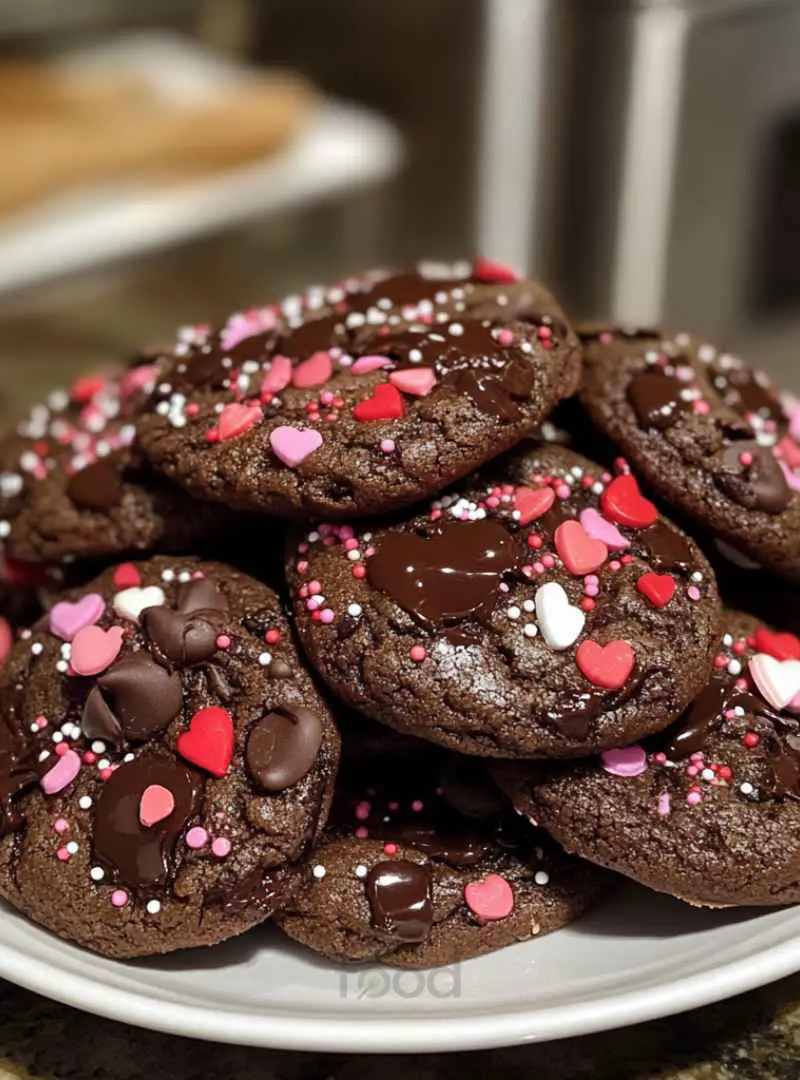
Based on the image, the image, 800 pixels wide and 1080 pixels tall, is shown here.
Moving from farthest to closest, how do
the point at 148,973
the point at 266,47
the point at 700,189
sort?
the point at 266,47, the point at 700,189, the point at 148,973

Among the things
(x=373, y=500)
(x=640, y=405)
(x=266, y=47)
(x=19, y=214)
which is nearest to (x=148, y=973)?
(x=373, y=500)

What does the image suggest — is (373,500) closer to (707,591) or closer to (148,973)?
(707,591)

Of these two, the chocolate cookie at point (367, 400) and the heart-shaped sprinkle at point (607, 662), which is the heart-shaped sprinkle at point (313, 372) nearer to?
the chocolate cookie at point (367, 400)


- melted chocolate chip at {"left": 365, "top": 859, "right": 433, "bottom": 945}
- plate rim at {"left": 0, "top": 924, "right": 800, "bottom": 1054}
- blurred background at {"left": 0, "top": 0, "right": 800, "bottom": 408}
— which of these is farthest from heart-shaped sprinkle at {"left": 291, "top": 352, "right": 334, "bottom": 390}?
blurred background at {"left": 0, "top": 0, "right": 800, "bottom": 408}

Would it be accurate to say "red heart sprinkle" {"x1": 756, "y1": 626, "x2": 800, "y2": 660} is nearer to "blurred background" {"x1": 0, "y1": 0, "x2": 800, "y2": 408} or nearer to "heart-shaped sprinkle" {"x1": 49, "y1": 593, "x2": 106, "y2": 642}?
"heart-shaped sprinkle" {"x1": 49, "y1": 593, "x2": 106, "y2": 642}

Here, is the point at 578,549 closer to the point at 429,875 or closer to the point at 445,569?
the point at 445,569

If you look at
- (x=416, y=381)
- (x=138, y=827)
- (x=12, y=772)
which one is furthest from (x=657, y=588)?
(x=12, y=772)
